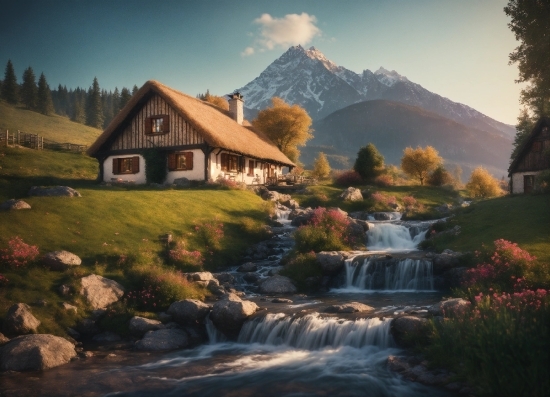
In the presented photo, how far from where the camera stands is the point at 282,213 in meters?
31.5

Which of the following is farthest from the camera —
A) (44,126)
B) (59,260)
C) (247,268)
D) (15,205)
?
(44,126)

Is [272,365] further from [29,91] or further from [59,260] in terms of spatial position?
[29,91]

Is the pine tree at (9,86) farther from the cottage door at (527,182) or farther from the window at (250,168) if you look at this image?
the cottage door at (527,182)

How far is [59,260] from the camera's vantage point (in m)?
14.5

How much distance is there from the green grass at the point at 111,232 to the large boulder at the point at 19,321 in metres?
0.31

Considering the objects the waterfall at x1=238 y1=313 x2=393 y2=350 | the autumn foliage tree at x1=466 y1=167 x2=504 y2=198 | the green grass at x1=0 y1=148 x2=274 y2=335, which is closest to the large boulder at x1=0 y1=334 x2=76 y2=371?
the green grass at x1=0 y1=148 x2=274 y2=335

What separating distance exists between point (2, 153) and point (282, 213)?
34.8 meters

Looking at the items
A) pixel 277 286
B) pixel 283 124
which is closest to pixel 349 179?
pixel 283 124

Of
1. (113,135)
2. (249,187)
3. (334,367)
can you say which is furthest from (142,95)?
(334,367)

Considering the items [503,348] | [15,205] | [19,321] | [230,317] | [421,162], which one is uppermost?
[421,162]

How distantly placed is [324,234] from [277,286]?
5.13 m

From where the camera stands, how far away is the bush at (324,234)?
2123cm

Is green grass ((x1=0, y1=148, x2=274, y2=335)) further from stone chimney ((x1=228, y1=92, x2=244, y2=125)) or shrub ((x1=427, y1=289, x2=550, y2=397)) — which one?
stone chimney ((x1=228, y1=92, x2=244, y2=125))

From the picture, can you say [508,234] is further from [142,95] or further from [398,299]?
[142,95]
